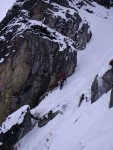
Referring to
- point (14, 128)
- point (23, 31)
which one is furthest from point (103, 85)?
point (23, 31)

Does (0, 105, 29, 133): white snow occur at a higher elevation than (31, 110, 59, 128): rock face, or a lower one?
lower

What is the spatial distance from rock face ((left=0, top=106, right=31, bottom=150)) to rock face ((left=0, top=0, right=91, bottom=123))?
4099 mm

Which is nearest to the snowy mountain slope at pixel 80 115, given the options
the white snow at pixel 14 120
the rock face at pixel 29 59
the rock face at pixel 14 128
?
the rock face at pixel 14 128

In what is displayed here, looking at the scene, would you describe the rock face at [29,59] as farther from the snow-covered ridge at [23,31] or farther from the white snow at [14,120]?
the white snow at [14,120]

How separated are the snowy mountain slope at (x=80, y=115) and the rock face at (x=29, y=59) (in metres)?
1.38

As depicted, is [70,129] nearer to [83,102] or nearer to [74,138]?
[74,138]

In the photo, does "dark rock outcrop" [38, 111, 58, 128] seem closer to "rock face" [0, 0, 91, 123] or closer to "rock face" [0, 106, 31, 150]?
"rock face" [0, 106, 31, 150]

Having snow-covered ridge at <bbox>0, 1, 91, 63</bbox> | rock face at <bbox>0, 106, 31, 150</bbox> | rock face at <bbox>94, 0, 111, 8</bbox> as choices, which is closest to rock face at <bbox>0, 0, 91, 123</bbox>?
snow-covered ridge at <bbox>0, 1, 91, 63</bbox>

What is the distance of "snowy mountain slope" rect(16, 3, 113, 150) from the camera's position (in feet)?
38.1

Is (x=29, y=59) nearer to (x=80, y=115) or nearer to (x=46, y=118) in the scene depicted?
(x=46, y=118)

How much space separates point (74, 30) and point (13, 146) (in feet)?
55.8

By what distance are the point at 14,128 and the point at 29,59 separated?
7334mm

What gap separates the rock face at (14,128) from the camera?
18.8 meters

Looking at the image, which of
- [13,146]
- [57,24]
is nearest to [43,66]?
[57,24]
